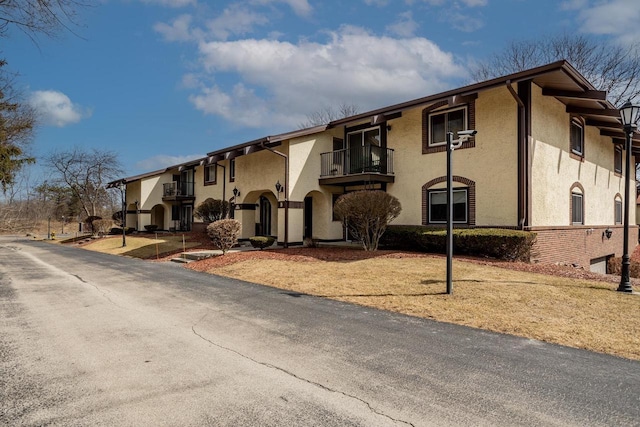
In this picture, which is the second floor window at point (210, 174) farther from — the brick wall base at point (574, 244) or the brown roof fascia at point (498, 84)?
→ the brick wall base at point (574, 244)

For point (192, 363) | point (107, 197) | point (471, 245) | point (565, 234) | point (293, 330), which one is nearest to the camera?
point (192, 363)

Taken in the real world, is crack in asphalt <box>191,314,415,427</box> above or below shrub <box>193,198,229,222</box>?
below

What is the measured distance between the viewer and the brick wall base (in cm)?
1356

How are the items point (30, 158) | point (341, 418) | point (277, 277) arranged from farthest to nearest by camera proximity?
point (30, 158), point (277, 277), point (341, 418)

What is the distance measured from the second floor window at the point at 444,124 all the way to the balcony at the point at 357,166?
7.11ft

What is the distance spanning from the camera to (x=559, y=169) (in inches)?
604

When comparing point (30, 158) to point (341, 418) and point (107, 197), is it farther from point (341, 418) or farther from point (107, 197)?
point (107, 197)

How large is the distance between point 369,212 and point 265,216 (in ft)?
34.3

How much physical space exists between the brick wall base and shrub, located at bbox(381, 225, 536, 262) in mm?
1028

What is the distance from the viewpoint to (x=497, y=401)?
11.3 feet

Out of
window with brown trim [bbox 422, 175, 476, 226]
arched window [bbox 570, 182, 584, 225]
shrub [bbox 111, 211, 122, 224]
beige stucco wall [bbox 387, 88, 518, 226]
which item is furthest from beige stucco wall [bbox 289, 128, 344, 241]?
shrub [bbox 111, 211, 122, 224]

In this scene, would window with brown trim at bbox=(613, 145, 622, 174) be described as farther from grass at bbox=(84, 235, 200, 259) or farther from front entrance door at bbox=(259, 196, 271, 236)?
grass at bbox=(84, 235, 200, 259)

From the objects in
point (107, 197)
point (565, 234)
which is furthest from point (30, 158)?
point (107, 197)

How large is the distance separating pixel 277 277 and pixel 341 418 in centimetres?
779
